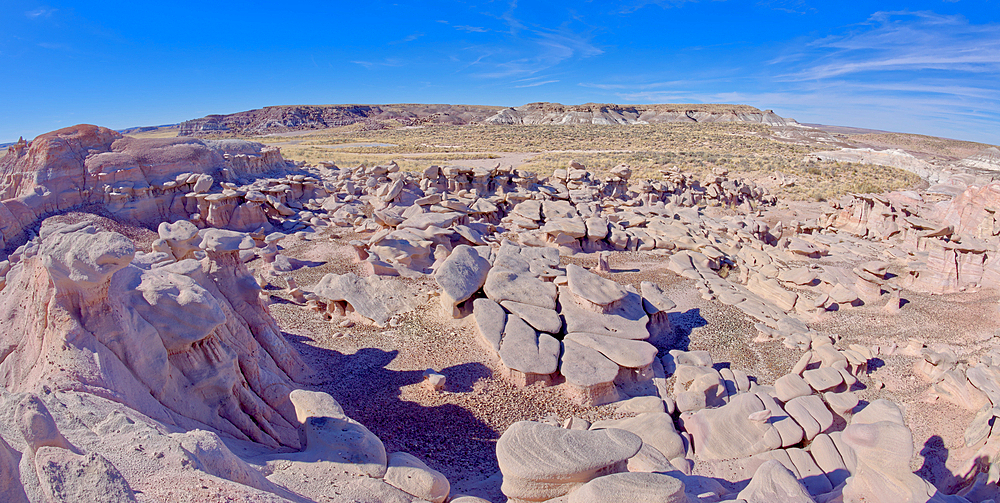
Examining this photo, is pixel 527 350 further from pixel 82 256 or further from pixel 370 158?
pixel 370 158

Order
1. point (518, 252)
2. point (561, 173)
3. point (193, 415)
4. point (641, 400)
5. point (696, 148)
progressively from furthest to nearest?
1. point (696, 148)
2. point (561, 173)
3. point (518, 252)
4. point (641, 400)
5. point (193, 415)

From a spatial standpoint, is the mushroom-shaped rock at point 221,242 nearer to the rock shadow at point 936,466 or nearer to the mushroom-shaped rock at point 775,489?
the mushroom-shaped rock at point 775,489

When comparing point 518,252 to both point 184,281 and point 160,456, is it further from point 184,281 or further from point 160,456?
point 160,456

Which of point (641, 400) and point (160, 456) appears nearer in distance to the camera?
point (160, 456)

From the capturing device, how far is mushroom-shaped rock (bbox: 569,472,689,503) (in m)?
3.75

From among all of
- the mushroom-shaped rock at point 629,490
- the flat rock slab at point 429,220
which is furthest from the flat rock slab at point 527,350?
the flat rock slab at point 429,220

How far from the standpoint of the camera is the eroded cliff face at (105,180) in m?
16.6

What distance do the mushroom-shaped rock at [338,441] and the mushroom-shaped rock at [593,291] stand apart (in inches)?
224

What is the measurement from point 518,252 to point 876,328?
26.9 ft

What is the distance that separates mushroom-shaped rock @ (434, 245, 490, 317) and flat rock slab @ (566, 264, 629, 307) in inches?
75.9

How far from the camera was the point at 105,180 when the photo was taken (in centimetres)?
1777

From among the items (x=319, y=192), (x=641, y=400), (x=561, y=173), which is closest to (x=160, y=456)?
(x=641, y=400)

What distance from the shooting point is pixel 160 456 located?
317 cm

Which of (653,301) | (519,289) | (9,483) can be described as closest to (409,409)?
(519,289)
